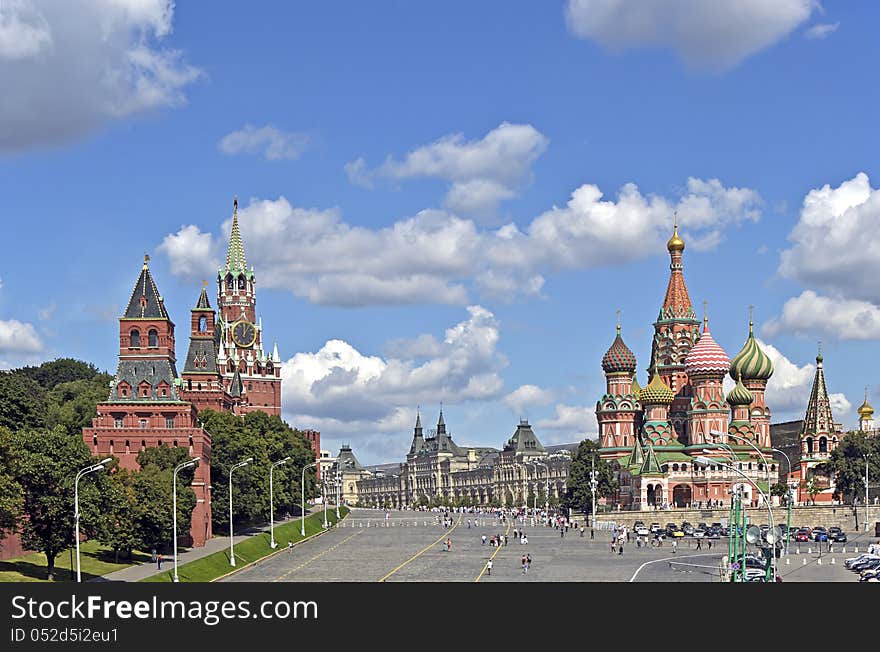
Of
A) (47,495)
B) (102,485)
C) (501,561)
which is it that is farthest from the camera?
(501,561)

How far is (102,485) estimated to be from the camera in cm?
9081

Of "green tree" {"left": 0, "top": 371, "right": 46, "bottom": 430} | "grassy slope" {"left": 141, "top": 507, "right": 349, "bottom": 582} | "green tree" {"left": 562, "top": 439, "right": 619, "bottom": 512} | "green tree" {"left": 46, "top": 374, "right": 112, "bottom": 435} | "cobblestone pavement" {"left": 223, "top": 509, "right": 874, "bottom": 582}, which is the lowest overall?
"cobblestone pavement" {"left": 223, "top": 509, "right": 874, "bottom": 582}

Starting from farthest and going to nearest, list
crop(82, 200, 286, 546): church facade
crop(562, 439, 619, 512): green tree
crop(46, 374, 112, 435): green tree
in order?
crop(562, 439, 619, 512): green tree → crop(46, 374, 112, 435): green tree → crop(82, 200, 286, 546): church facade

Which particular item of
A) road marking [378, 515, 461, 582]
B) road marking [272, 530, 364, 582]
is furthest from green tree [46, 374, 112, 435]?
road marking [378, 515, 461, 582]

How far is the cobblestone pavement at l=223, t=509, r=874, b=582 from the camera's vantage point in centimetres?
9600

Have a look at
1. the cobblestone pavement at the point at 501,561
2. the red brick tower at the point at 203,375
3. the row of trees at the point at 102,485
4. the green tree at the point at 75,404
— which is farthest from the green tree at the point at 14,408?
the red brick tower at the point at 203,375

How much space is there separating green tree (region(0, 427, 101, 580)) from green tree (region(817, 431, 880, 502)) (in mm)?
114895

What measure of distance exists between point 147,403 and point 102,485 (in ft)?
128

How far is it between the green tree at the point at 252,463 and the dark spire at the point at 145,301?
51.7 ft

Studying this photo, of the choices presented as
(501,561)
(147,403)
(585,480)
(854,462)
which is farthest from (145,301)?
(854,462)

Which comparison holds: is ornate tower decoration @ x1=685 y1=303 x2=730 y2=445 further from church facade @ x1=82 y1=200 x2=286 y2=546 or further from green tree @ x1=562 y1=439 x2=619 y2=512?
church facade @ x1=82 y1=200 x2=286 y2=546

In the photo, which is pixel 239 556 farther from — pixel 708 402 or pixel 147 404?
pixel 708 402
